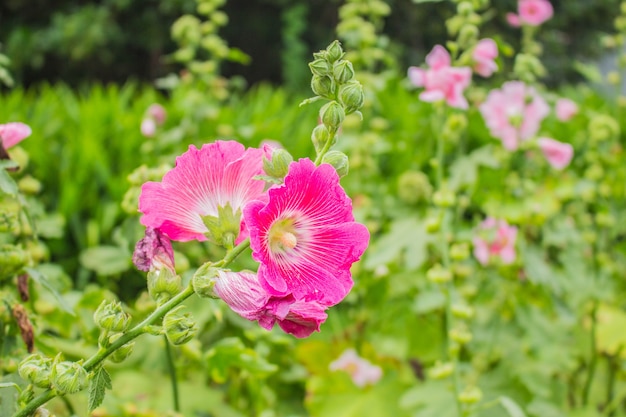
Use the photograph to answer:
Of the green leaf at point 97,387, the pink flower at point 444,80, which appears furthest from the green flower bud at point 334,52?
the pink flower at point 444,80

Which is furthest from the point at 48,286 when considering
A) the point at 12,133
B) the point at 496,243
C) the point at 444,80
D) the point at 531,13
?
the point at 531,13

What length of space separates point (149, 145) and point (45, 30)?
1025cm

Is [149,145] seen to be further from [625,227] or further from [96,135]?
[625,227]

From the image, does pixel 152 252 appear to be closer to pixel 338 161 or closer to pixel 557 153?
pixel 338 161

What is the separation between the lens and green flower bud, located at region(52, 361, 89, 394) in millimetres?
543

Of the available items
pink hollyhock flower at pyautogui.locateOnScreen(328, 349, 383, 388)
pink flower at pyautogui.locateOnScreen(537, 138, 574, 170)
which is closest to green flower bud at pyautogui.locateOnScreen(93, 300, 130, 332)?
pink hollyhock flower at pyautogui.locateOnScreen(328, 349, 383, 388)

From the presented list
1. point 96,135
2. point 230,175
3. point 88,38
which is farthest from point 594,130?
point 88,38

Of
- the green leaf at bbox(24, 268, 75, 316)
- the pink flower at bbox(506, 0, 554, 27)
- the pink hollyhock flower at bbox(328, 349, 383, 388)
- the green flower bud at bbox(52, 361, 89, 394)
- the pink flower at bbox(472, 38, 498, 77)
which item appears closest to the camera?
the green flower bud at bbox(52, 361, 89, 394)

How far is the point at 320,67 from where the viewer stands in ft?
2.04

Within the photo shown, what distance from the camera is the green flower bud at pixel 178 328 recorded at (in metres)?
0.57

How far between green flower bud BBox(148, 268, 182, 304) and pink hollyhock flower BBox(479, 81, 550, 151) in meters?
1.24

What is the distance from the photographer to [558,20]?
12.3m

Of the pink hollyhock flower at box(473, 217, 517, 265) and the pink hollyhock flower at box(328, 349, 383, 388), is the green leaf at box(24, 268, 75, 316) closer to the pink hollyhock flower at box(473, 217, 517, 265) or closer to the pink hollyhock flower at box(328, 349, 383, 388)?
the pink hollyhock flower at box(328, 349, 383, 388)

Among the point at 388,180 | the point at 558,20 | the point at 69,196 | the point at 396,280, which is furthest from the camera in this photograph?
the point at 558,20
